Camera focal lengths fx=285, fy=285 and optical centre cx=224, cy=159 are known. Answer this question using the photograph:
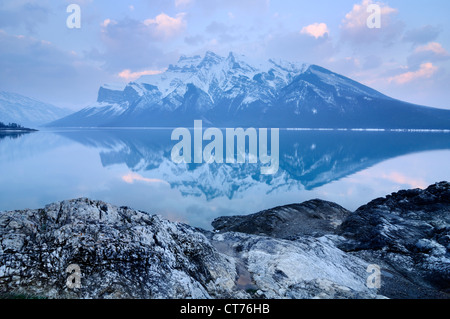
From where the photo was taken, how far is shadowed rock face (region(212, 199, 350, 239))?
23750 millimetres

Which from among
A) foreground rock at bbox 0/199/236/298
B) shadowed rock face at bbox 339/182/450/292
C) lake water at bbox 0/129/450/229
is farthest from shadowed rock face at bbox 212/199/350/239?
foreground rock at bbox 0/199/236/298

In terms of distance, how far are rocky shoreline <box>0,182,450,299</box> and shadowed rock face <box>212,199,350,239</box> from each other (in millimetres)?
4435

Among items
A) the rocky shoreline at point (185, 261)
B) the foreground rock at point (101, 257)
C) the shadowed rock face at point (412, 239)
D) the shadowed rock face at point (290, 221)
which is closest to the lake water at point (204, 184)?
the shadowed rock face at point (290, 221)

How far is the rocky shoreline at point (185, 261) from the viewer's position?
9.21 metres

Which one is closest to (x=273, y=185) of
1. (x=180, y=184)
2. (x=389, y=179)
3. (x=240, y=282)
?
(x=180, y=184)

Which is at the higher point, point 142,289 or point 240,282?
point 142,289

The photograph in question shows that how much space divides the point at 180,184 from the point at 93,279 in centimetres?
3958

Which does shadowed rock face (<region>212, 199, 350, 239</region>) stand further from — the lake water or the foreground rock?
the foreground rock

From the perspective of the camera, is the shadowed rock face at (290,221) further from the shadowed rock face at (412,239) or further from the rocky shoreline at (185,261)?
the rocky shoreline at (185,261)

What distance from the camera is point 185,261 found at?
11352 millimetres
